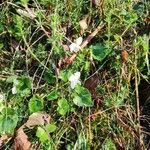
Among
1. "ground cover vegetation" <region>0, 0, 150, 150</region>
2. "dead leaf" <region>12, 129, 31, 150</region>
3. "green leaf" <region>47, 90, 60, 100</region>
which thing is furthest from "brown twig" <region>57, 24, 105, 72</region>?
"dead leaf" <region>12, 129, 31, 150</region>

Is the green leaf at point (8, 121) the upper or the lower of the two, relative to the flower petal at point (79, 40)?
lower

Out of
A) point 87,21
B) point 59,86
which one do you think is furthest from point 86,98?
point 87,21

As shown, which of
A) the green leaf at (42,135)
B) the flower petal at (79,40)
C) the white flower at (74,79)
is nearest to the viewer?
the green leaf at (42,135)

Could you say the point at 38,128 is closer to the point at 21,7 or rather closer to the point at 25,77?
the point at 25,77

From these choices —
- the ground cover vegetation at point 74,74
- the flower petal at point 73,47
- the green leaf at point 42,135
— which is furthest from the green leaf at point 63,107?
the flower petal at point 73,47

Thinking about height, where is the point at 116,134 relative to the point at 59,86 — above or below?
below

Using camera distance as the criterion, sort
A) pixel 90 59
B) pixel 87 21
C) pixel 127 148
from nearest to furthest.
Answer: pixel 127 148
pixel 90 59
pixel 87 21

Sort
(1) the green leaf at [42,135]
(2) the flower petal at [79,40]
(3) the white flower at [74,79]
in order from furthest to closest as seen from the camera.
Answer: (2) the flower petal at [79,40] → (3) the white flower at [74,79] → (1) the green leaf at [42,135]

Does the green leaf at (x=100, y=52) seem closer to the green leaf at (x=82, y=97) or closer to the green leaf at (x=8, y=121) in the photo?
the green leaf at (x=82, y=97)
